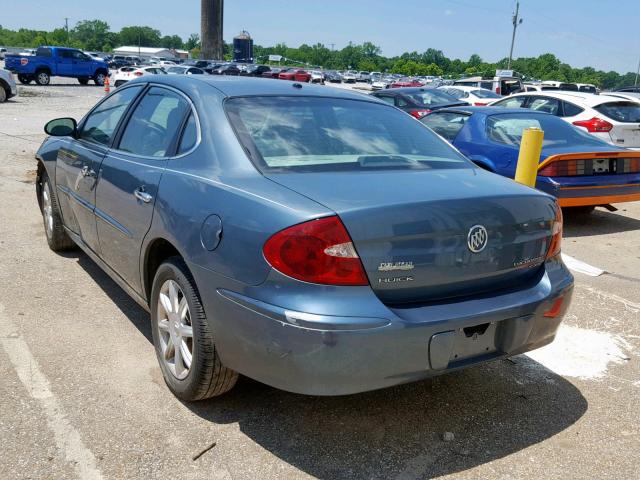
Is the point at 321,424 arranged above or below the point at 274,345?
below

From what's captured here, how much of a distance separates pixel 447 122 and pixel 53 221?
5.32 metres

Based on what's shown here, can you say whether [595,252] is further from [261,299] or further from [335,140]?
[261,299]

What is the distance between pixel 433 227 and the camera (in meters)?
2.64

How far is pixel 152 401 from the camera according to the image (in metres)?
3.22

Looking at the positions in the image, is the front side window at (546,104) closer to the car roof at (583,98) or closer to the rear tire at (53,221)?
the car roof at (583,98)

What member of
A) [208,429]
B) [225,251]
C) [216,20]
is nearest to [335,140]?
[225,251]

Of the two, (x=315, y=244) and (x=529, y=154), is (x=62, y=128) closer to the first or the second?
(x=315, y=244)

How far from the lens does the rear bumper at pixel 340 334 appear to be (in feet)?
8.13

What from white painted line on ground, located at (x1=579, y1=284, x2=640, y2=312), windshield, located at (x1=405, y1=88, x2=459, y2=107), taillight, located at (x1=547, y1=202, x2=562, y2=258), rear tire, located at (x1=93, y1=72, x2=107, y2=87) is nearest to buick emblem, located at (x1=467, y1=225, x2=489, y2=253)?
taillight, located at (x1=547, y1=202, x2=562, y2=258)

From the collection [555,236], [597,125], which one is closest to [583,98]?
[597,125]

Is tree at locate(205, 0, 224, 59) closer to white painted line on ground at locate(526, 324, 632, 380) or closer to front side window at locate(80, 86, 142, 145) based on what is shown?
front side window at locate(80, 86, 142, 145)

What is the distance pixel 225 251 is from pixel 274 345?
46 centimetres

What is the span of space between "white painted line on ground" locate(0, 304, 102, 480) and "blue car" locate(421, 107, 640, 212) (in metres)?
5.41

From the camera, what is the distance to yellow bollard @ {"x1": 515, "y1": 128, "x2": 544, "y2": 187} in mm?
6090
